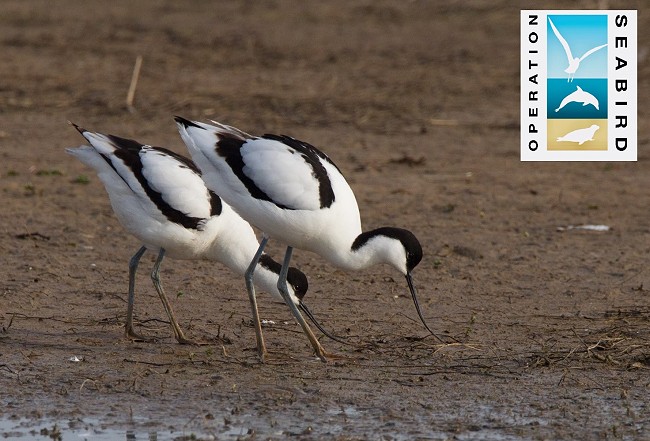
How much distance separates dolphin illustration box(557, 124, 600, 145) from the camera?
10258mm

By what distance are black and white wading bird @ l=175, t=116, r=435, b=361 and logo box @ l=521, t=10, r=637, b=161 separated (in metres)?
4.66

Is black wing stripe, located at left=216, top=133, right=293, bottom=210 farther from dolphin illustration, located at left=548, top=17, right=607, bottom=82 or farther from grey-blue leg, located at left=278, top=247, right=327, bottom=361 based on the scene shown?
dolphin illustration, located at left=548, top=17, right=607, bottom=82

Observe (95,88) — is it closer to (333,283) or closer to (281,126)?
(281,126)

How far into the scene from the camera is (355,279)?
699 cm

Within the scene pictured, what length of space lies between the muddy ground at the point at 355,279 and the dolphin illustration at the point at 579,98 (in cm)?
58

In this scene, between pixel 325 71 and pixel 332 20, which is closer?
pixel 325 71

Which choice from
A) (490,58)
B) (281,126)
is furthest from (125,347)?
(490,58)

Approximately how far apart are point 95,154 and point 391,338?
64.8 inches

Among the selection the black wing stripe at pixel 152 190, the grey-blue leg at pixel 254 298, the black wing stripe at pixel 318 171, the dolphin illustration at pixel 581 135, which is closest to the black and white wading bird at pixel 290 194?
the black wing stripe at pixel 318 171

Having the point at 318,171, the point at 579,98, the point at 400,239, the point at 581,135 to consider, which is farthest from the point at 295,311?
the point at 581,135

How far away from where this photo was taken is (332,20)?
57.8 feet

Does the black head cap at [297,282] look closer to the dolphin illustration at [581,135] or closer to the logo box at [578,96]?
the logo box at [578,96]

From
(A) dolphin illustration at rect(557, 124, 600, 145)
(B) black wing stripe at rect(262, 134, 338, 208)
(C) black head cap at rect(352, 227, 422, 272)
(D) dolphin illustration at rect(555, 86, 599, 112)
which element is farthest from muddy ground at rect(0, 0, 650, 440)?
(B) black wing stripe at rect(262, 134, 338, 208)

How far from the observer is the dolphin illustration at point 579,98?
9766mm
